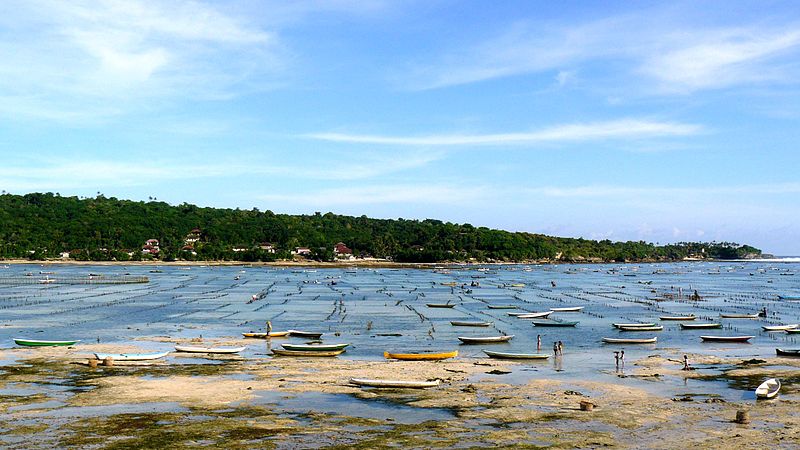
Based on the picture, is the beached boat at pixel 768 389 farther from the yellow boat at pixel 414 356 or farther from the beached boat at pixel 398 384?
the yellow boat at pixel 414 356

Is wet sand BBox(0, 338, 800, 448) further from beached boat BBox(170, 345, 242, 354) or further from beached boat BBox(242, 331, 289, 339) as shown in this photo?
beached boat BBox(242, 331, 289, 339)

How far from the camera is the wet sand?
3231 cm

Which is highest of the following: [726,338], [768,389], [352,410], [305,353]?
[768,389]

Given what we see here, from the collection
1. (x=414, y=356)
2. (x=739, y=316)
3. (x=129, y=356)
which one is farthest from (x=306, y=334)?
(x=739, y=316)

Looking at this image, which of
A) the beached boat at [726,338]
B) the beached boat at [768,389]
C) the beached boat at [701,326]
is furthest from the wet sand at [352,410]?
the beached boat at [701,326]

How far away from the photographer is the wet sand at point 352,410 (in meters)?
32.3

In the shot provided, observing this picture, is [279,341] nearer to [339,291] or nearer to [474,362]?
[474,362]

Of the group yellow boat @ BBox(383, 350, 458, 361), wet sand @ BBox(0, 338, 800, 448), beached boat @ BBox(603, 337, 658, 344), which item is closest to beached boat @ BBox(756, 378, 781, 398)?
wet sand @ BBox(0, 338, 800, 448)

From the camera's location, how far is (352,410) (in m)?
38.1

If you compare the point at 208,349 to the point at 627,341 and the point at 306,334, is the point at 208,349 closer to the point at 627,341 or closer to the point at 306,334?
the point at 306,334

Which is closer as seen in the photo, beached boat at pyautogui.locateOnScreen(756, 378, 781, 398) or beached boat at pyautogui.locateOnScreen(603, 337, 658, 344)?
beached boat at pyautogui.locateOnScreen(756, 378, 781, 398)

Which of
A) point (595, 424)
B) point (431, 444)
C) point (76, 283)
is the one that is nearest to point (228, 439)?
point (431, 444)

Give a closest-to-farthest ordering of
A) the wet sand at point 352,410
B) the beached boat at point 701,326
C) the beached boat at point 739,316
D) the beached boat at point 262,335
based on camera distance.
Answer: the wet sand at point 352,410, the beached boat at point 262,335, the beached boat at point 701,326, the beached boat at point 739,316

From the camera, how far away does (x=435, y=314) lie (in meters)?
98.5
